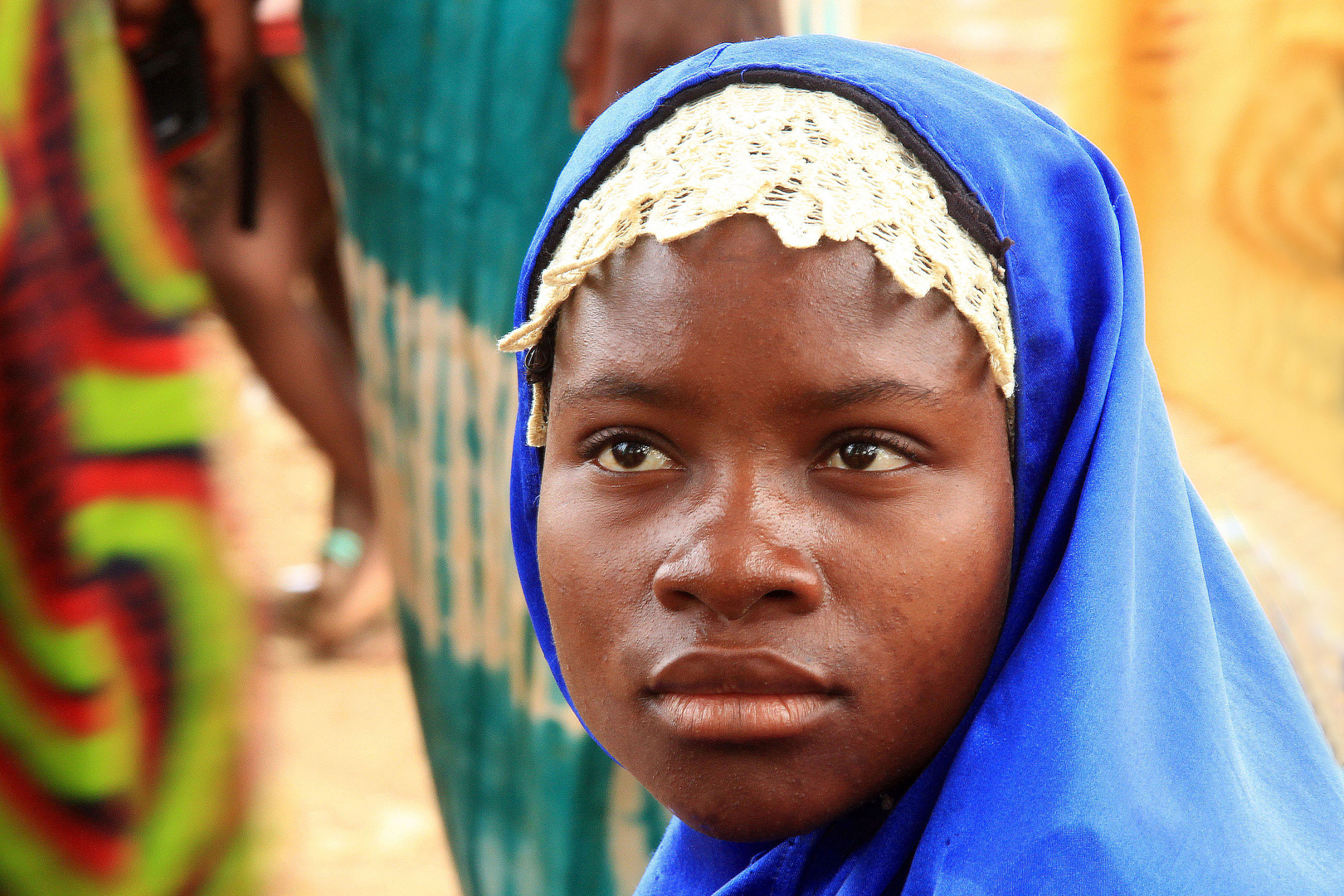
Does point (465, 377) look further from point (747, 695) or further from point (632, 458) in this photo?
point (747, 695)

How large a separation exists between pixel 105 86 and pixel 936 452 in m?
1.34

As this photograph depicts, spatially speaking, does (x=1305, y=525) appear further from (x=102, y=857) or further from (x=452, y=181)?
(x=102, y=857)

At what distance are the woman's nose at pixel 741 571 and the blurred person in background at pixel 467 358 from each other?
1.08 meters

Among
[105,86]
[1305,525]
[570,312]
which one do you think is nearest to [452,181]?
[105,86]

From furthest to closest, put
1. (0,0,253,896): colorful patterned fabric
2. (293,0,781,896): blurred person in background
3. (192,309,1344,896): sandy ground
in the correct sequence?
1. (192,309,1344,896): sandy ground
2. (293,0,781,896): blurred person in background
3. (0,0,253,896): colorful patterned fabric

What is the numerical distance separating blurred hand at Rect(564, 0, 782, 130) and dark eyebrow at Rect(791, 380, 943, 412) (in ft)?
2.98

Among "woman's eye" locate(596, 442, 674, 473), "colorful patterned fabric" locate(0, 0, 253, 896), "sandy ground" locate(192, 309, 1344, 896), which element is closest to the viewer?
"woman's eye" locate(596, 442, 674, 473)

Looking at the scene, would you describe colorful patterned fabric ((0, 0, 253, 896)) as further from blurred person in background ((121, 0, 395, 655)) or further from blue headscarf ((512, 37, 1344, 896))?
blurred person in background ((121, 0, 395, 655))

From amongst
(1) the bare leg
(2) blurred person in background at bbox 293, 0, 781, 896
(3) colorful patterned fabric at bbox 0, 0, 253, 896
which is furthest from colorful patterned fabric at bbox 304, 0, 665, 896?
(1) the bare leg

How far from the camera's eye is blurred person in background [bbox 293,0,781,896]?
7.07 feet

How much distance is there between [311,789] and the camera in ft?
13.4

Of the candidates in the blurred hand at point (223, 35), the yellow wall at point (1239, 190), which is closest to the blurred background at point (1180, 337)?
the yellow wall at point (1239, 190)

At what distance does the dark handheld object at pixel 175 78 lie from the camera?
2.29 metres

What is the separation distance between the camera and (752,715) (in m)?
1.11
